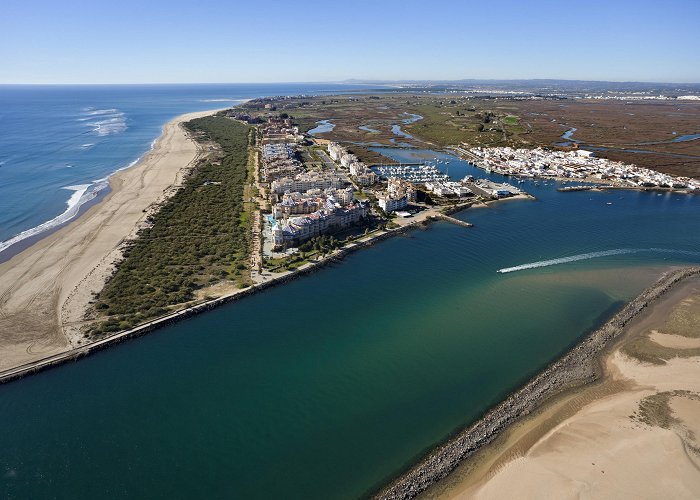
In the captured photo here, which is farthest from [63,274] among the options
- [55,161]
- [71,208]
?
[55,161]

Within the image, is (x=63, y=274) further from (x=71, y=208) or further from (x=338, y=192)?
(x=338, y=192)

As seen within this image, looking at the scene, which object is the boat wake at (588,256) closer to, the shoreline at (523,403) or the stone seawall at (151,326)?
the shoreline at (523,403)

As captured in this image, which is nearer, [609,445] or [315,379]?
[609,445]

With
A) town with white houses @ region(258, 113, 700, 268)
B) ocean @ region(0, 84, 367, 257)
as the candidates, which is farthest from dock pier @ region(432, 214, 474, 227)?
ocean @ region(0, 84, 367, 257)

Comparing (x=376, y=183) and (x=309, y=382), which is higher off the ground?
(x=376, y=183)

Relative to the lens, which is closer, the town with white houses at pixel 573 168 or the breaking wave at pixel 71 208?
the breaking wave at pixel 71 208

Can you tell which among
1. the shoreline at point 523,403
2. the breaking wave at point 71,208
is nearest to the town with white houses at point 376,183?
the breaking wave at point 71,208
